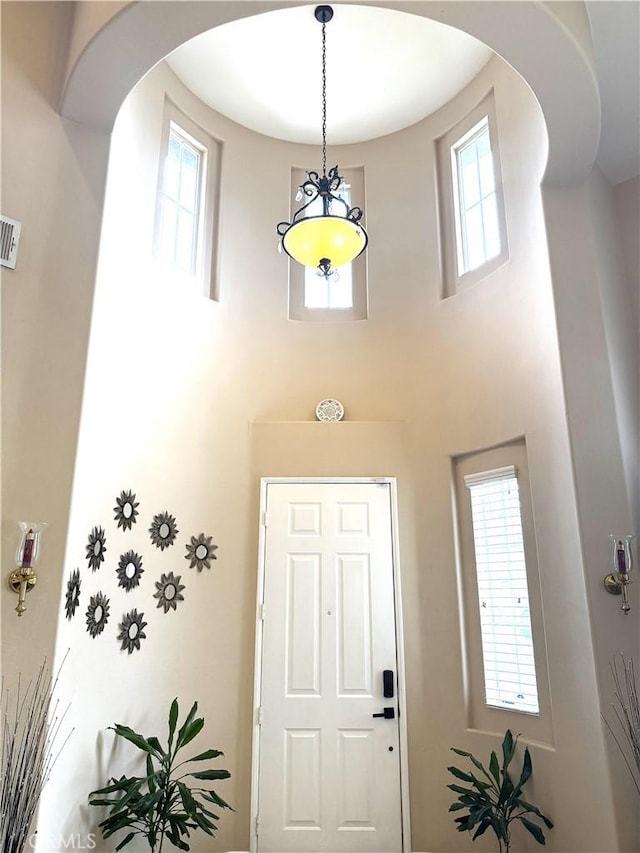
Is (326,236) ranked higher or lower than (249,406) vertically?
higher

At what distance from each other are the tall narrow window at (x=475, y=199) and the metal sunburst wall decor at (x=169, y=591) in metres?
2.95

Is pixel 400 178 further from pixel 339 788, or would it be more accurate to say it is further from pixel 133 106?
pixel 339 788

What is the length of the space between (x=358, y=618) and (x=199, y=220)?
10.3 feet

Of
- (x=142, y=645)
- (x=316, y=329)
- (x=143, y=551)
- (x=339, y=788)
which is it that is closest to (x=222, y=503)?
(x=143, y=551)

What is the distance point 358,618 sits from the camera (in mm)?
3961

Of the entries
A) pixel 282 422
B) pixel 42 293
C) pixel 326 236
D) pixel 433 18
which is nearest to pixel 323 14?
pixel 433 18

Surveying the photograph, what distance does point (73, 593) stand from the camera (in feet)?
9.87

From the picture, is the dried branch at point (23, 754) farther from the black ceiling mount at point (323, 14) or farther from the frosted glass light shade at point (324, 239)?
the black ceiling mount at point (323, 14)

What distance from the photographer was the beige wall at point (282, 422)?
3.19 meters

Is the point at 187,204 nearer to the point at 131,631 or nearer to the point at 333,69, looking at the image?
the point at 333,69

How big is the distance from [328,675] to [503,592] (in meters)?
1.24

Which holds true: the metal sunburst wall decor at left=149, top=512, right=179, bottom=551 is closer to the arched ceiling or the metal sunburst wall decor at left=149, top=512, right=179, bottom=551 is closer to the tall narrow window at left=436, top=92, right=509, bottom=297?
Answer: the arched ceiling

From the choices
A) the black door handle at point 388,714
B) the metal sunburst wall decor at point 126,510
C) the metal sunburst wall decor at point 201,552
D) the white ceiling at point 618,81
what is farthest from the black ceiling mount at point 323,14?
the black door handle at point 388,714

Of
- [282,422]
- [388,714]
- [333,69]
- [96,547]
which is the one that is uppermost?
[333,69]
